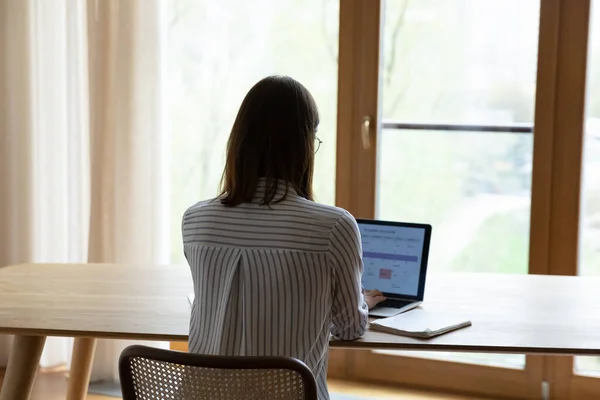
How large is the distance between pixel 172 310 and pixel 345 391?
1.46m

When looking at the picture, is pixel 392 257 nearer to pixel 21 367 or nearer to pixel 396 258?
pixel 396 258

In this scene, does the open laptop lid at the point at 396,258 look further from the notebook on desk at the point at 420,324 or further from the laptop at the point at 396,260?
the notebook on desk at the point at 420,324

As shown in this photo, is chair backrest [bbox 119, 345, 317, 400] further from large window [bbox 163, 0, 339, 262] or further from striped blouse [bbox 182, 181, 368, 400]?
large window [bbox 163, 0, 339, 262]

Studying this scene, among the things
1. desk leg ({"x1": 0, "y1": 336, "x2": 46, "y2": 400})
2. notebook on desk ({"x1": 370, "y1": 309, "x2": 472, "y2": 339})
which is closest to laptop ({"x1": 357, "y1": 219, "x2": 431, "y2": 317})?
notebook on desk ({"x1": 370, "y1": 309, "x2": 472, "y2": 339})

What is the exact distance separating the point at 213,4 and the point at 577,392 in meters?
2.06

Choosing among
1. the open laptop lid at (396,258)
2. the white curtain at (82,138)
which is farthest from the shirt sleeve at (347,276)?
the white curtain at (82,138)

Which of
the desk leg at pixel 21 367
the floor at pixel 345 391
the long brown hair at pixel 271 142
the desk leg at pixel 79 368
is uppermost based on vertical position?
the long brown hair at pixel 271 142

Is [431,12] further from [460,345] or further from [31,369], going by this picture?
[31,369]

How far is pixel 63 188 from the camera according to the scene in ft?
11.5

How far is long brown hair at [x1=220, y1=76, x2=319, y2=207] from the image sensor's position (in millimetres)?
1772

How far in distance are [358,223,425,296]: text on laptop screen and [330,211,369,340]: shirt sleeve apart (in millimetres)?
359

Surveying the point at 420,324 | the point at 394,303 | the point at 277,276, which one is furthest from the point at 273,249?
the point at 394,303

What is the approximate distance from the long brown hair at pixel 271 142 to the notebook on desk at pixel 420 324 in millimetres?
419

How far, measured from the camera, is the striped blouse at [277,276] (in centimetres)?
173
